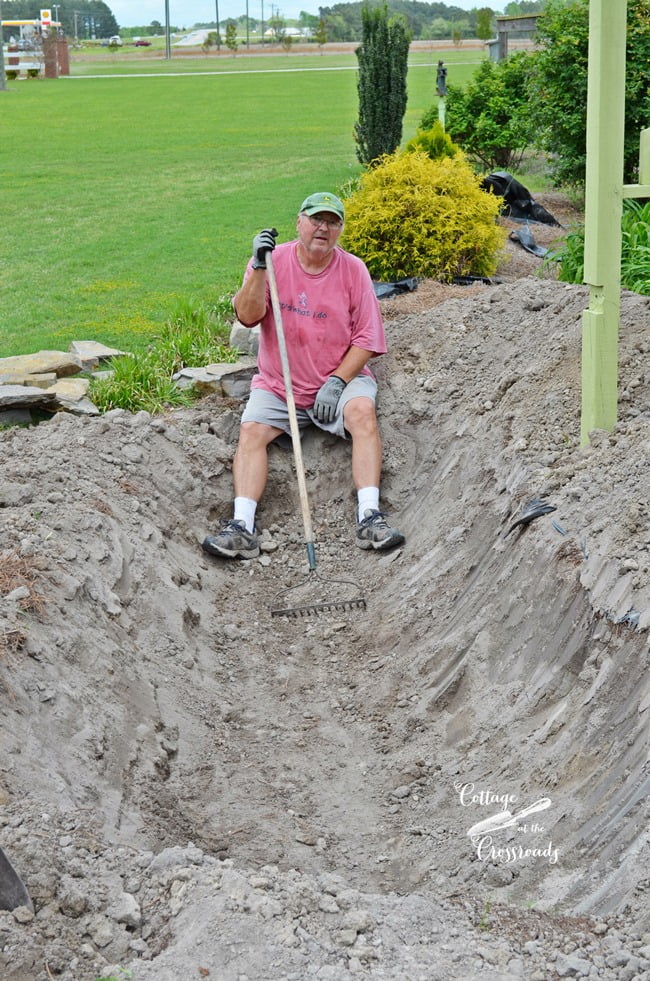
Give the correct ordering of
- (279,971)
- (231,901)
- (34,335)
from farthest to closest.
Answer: (34,335)
(231,901)
(279,971)

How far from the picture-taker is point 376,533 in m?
5.77

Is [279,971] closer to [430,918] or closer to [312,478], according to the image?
[430,918]

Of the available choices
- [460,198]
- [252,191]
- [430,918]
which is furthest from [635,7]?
[430,918]

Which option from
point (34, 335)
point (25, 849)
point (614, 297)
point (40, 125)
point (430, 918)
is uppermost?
point (40, 125)

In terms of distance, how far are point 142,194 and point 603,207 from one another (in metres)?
12.0

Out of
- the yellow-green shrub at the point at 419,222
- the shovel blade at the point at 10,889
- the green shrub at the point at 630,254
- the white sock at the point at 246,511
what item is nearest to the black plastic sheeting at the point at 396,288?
the yellow-green shrub at the point at 419,222

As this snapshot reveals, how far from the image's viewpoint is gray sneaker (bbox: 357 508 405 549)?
5711 mm

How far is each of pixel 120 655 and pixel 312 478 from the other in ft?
7.91

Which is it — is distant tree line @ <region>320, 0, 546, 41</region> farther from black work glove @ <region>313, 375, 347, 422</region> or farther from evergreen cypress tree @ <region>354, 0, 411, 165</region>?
black work glove @ <region>313, 375, 347, 422</region>

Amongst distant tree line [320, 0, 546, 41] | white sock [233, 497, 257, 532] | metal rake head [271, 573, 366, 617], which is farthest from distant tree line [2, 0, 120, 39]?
metal rake head [271, 573, 366, 617]

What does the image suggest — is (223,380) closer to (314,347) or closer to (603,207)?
(314,347)

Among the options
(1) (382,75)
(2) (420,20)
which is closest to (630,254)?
(1) (382,75)

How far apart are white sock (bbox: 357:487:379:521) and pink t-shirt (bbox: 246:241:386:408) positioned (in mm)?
741

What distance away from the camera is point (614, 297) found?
4828mm
